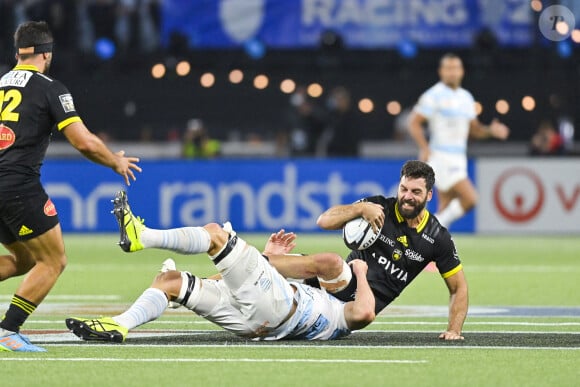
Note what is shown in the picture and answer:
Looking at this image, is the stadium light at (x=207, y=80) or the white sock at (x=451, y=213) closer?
the white sock at (x=451, y=213)

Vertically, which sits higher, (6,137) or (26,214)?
(6,137)

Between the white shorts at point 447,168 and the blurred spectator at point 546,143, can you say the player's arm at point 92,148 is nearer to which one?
the white shorts at point 447,168

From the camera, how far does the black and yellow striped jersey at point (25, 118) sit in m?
8.59

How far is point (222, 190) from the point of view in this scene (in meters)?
21.3

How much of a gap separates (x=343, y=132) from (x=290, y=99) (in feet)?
9.68

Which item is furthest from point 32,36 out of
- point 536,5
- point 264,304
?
point 536,5

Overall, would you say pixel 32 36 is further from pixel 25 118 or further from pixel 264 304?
pixel 264 304

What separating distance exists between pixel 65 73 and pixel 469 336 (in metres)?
15.6

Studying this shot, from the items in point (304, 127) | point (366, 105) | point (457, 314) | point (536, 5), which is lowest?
point (304, 127)

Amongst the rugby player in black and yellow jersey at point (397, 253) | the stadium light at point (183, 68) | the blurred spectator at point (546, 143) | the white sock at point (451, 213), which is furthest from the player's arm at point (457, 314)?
→ the stadium light at point (183, 68)

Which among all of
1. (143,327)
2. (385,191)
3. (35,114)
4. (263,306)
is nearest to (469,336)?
(263,306)

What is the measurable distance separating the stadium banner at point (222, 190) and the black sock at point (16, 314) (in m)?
12.3

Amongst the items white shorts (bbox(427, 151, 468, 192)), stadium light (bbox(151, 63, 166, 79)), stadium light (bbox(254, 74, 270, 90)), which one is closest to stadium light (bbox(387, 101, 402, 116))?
stadium light (bbox(254, 74, 270, 90))

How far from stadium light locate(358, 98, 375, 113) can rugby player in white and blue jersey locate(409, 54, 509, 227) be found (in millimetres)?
8027
